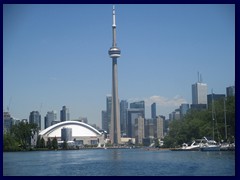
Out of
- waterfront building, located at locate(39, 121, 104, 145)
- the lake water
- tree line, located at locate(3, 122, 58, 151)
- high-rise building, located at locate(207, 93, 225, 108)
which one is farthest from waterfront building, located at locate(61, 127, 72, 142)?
the lake water

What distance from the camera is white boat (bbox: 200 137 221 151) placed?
23984 mm

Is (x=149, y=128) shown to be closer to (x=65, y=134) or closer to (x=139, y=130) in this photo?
(x=139, y=130)

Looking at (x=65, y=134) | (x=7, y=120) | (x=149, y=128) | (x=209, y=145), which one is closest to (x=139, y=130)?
(x=149, y=128)

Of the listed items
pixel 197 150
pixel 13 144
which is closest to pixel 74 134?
pixel 13 144

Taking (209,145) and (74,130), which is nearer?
(209,145)

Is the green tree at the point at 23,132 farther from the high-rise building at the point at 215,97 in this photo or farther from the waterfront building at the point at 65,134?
the waterfront building at the point at 65,134

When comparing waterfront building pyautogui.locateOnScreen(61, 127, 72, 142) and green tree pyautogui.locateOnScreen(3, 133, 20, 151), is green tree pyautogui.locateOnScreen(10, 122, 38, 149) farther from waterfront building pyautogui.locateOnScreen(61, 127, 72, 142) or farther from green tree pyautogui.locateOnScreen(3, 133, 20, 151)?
waterfront building pyautogui.locateOnScreen(61, 127, 72, 142)

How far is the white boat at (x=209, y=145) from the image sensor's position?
24.0 m

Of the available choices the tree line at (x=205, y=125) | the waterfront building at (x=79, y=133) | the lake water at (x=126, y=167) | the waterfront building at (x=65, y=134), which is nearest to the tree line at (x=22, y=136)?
the tree line at (x=205, y=125)

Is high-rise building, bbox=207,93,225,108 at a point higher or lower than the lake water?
higher

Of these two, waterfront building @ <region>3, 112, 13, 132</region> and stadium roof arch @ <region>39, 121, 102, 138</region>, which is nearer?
waterfront building @ <region>3, 112, 13, 132</region>

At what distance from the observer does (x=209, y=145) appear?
81.3ft
